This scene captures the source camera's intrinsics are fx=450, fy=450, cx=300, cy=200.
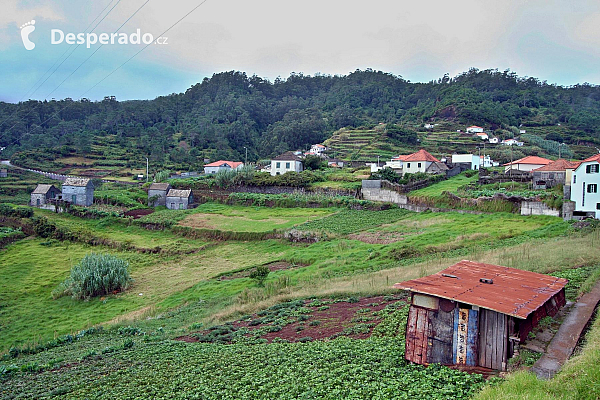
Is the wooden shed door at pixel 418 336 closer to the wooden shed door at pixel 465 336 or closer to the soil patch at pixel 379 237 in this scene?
the wooden shed door at pixel 465 336

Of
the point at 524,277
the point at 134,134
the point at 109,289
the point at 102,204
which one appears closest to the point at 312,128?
the point at 134,134

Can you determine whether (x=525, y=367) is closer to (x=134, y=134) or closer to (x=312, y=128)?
(x=312, y=128)

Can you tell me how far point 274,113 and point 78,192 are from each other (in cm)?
8804

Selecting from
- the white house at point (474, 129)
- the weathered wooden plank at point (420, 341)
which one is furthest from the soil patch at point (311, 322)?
the white house at point (474, 129)

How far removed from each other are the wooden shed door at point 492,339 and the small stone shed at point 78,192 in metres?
52.5

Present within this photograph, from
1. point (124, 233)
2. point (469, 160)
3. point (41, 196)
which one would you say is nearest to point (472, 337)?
point (124, 233)

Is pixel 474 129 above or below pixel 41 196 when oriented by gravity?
above

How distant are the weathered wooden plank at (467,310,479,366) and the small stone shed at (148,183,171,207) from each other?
1919 inches

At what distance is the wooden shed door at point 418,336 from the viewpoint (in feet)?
34.0

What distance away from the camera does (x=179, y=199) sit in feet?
175

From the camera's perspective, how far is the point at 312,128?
102 meters

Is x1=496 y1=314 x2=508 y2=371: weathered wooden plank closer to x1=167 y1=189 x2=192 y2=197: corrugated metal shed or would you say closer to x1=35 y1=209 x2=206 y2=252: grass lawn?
x1=35 y1=209 x2=206 y2=252: grass lawn

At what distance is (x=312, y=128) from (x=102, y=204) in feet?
188

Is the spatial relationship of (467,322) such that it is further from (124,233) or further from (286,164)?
(286,164)
